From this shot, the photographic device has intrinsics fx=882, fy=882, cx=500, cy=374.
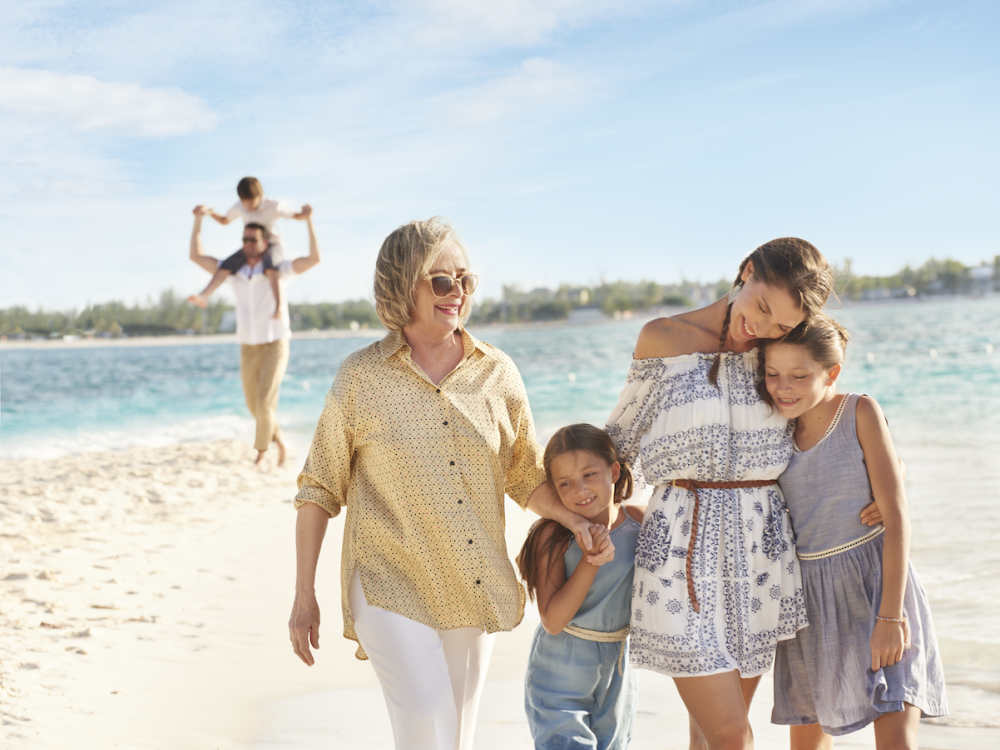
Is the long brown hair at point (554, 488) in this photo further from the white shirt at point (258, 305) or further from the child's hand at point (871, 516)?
the white shirt at point (258, 305)

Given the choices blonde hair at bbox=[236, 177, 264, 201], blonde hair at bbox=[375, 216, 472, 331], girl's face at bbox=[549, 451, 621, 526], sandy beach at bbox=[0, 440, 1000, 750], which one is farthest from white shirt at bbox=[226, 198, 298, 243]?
girl's face at bbox=[549, 451, 621, 526]

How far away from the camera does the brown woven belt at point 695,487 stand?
2.21 metres

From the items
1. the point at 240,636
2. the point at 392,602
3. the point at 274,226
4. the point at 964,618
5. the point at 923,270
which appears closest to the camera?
the point at 392,602

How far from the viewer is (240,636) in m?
4.66

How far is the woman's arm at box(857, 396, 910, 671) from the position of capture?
215 cm

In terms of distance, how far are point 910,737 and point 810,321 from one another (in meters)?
1.05

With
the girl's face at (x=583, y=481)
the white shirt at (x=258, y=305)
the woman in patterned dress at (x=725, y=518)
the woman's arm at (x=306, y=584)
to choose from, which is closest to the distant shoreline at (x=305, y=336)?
the white shirt at (x=258, y=305)

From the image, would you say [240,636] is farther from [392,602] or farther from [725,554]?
[725,554]

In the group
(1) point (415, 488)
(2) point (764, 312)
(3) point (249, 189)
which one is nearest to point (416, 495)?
(1) point (415, 488)

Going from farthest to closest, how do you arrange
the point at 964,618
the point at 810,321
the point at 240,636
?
the point at 964,618 → the point at 240,636 → the point at 810,321

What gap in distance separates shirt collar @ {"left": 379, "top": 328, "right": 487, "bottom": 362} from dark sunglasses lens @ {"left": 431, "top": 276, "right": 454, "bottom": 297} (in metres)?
0.14

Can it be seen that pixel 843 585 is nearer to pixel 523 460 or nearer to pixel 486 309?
pixel 523 460

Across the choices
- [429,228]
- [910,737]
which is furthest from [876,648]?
[429,228]

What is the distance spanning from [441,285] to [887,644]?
4.59 ft
